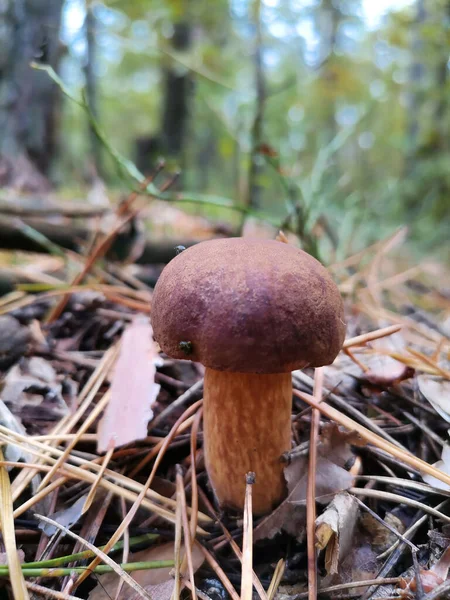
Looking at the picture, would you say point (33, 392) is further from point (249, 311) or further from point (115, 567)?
point (249, 311)

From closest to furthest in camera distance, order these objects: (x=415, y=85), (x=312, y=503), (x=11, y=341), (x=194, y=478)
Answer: (x=312, y=503) → (x=194, y=478) → (x=11, y=341) → (x=415, y=85)

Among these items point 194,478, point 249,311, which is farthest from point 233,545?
point 249,311

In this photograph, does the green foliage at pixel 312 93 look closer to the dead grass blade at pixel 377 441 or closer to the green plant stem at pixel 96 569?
the dead grass blade at pixel 377 441

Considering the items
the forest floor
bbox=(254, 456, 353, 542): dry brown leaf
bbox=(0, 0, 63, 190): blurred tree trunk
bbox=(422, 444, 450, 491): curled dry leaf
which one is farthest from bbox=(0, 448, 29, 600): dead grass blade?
bbox=(0, 0, 63, 190): blurred tree trunk

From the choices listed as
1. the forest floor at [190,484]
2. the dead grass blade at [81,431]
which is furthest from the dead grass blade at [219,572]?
the dead grass blade at [81,431]

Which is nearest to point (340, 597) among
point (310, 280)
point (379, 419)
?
point (379, 419)

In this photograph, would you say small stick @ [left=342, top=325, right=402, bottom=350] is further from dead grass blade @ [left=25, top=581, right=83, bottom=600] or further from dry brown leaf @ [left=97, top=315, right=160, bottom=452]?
dead grass blade @ [left=25, top=581, right=83, bottom=600]

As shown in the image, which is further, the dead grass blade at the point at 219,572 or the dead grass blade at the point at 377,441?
the dead grass blade at the point at 377,441
